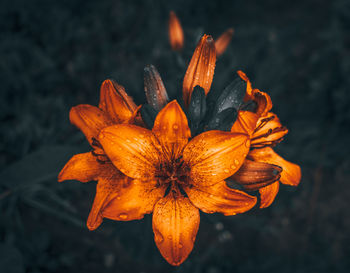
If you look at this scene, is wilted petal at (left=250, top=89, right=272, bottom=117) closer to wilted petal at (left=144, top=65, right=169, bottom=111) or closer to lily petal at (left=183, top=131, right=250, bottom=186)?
lily petal at (left=183, top=131, right=250, bottom=186)

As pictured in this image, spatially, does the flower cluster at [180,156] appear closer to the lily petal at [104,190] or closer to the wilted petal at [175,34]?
the lily petal at [104,190]

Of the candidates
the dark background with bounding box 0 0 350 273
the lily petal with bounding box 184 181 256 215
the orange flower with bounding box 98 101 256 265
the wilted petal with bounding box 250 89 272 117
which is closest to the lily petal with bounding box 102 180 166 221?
the orange flower with bounding box 98 101 256 265

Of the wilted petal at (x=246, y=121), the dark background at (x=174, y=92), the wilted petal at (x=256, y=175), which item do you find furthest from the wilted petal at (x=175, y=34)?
the wilted petal at (x=256, y=175)

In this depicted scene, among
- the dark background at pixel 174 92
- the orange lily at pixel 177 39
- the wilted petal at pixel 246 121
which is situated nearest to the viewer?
the wilted petal at pixel 246 121

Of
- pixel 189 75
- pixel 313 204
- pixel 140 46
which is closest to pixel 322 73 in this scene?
pixel 313 204

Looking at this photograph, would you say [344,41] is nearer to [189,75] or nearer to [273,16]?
[273,16]

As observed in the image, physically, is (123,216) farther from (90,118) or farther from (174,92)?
(174,92)

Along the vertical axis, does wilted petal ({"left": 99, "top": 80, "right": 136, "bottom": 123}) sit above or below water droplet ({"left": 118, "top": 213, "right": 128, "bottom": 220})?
above
